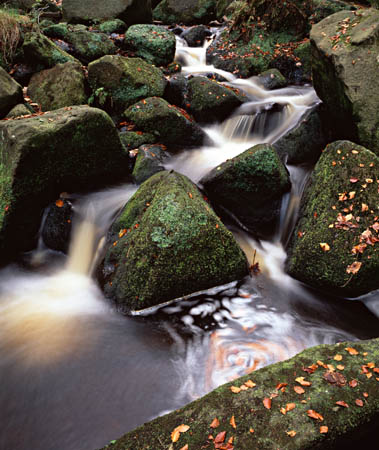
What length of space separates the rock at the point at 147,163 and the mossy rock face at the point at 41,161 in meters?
0.66

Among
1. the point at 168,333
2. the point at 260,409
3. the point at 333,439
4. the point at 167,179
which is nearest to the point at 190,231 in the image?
the point at 167,179

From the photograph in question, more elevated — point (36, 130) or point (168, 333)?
point (36, 130)

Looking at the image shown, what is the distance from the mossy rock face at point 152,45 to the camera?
991 centimetres

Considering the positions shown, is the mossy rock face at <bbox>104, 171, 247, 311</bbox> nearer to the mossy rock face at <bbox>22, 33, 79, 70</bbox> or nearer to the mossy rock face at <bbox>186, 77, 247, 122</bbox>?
the mossy rock face at <bbox>186, 77, 247, 122</bbox>

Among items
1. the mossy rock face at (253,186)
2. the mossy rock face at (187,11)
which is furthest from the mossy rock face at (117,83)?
the mossy rock face at (187,11)

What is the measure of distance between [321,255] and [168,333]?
2.25m

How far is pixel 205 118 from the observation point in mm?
8070

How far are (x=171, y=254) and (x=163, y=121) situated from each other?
398cm

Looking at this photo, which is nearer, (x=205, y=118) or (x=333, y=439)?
(x=333, y=439)

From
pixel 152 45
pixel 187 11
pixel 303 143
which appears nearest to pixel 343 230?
pixel 303 143

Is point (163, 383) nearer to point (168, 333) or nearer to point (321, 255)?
point (168, 333)

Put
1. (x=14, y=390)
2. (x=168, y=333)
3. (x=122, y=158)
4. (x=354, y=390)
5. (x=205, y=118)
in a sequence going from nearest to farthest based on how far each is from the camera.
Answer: (x=354, y=390) → (x=14, y=390) → (x=168, y=333) → (x=122, y=158) → (x=205, y=118)

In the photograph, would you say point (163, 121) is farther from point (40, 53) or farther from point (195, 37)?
point (195, 37)

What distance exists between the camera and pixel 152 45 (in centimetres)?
988
